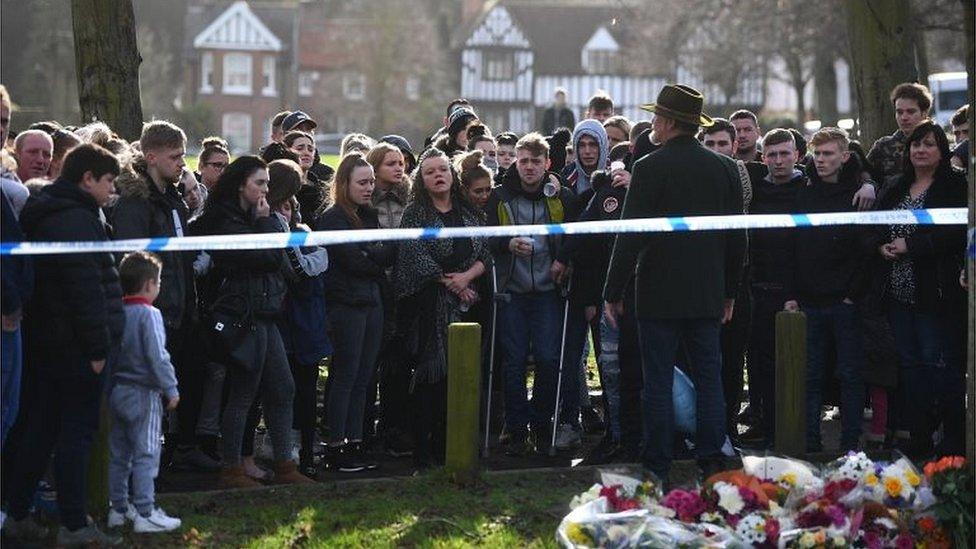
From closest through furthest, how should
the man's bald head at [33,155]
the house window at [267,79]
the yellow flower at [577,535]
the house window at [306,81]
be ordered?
the yellow flower at [577,535], the man's bald head at [33,155], the house window at [267,79], the house window at [306,81]

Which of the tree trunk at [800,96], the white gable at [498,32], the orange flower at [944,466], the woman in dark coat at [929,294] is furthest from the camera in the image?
the white gable at [498,32]

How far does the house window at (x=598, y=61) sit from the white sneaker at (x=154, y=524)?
86.4m

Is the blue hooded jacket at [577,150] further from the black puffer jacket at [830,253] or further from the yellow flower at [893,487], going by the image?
the yellow flower at [893,487]

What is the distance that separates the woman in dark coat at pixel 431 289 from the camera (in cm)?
1043

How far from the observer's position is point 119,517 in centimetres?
848

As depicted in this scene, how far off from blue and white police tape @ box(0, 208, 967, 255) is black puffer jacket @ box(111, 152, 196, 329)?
18cm

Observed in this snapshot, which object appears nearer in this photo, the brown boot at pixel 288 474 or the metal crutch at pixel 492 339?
the brown boot at pixel 288 474

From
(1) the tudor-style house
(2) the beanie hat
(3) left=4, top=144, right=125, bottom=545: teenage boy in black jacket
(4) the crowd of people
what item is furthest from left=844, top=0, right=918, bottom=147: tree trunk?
(1) the tudor-style house

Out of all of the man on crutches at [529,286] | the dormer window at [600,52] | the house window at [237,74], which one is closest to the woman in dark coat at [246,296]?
the man on crutches at [529,286]

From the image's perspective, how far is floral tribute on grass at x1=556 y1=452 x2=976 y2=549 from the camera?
7.46m

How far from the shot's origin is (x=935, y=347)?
33.6 feet

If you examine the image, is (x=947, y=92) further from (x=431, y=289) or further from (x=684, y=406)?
(x=431, y=289)

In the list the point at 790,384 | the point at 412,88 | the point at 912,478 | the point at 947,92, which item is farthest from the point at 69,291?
the point at 412,88

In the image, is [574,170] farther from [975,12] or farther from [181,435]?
[975,12]
